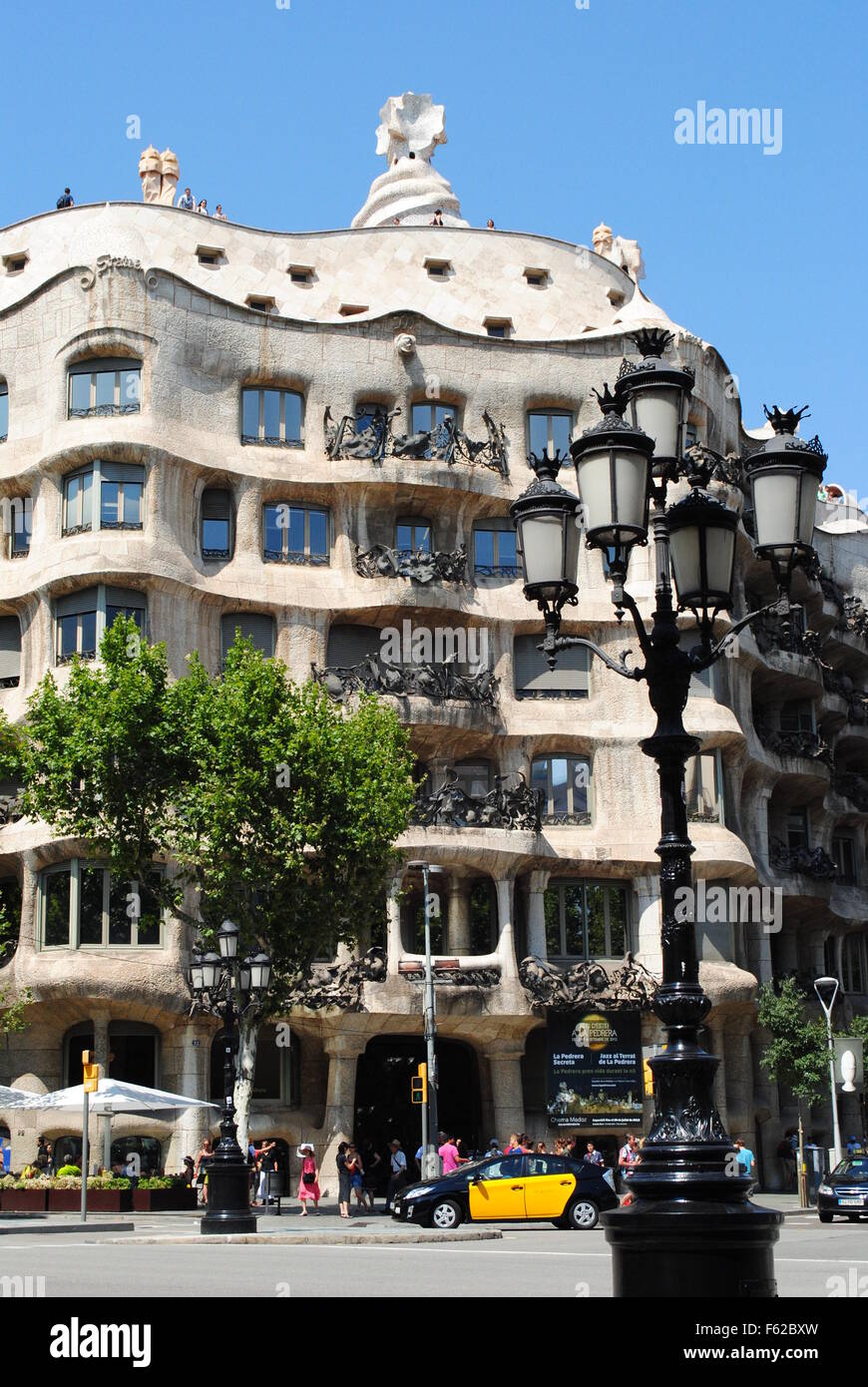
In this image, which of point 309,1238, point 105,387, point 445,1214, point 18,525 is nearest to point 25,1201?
point 445,1214

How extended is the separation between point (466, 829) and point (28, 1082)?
1157 centimetres

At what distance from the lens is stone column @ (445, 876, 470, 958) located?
41.6 meters

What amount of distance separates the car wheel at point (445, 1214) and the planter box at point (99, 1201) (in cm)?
779

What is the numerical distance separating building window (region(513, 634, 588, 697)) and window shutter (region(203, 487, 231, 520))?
26.8 ft

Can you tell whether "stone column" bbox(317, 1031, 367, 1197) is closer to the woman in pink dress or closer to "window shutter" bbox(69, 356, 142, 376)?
the woman in pink dress

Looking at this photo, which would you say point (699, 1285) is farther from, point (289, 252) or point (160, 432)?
point (289, 252)

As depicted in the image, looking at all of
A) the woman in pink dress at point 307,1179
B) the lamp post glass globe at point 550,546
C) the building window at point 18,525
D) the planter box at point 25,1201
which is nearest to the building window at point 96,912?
the planter box at point 25,1201

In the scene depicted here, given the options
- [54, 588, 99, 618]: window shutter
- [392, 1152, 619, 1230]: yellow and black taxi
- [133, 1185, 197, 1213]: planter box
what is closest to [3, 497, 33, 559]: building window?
[54, 588, 99, 618]: window shutter

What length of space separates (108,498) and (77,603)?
2.64 metres

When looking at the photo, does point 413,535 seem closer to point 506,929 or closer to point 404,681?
point 404,681

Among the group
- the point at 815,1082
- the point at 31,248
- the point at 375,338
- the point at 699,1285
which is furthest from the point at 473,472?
the point at 699,1285

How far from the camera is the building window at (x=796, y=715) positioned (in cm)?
5188

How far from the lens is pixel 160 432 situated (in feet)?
139
